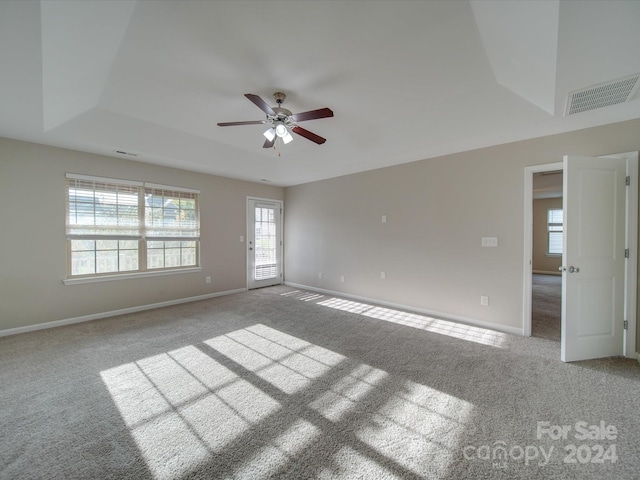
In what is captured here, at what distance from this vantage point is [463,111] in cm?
295

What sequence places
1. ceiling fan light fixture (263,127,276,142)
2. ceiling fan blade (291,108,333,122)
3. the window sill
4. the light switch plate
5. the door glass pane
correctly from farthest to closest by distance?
the door glass pane < the window sill < the light switch plate < ceiling fan light fixture (263,127,276,142) < ceiling fan blade (291,108,333,122)

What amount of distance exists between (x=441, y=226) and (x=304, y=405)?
3220 mm

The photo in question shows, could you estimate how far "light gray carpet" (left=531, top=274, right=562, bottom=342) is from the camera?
11.1ft

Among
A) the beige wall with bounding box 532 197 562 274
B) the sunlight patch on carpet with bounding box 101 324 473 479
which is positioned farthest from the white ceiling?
the beige wall with bounding box 532 197 562 274

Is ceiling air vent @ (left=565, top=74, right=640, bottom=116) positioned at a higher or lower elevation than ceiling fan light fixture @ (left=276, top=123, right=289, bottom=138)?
higher

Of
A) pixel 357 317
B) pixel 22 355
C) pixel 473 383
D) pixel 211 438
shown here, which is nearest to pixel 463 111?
pixel 473 383

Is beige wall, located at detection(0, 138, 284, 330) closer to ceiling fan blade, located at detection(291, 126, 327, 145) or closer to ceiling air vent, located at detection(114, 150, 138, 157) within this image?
ceiling air vent, located at detection(114, 150, 138, 157)

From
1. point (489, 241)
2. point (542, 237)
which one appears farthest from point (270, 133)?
point (542, 237)

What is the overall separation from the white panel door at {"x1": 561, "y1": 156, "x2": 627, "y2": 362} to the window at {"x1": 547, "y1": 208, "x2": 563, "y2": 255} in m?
6.49

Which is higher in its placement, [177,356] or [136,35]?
[136,35]

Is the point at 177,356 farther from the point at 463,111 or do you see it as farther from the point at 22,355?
the point at 463,111

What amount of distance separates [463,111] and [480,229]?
5.32 ft

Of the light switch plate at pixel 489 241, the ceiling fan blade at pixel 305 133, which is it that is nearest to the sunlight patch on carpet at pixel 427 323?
the light switch plate at pixel 489 241

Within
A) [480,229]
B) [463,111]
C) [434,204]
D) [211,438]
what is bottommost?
[211,438]
